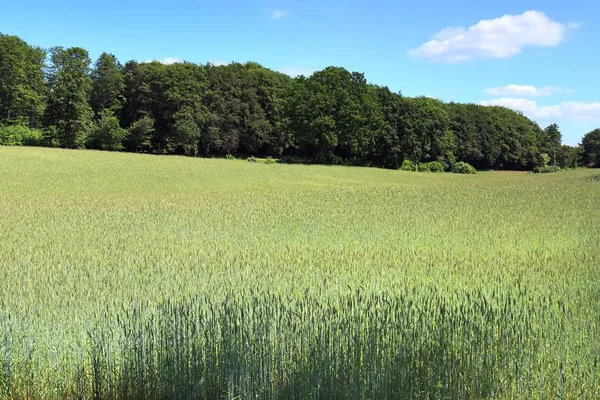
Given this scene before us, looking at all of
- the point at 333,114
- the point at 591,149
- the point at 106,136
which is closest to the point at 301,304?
the point at 333,114

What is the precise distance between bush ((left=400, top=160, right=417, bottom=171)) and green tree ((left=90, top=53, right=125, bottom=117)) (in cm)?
4654

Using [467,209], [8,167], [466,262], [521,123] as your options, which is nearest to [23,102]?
[8,167]

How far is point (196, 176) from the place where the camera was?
4531 cm

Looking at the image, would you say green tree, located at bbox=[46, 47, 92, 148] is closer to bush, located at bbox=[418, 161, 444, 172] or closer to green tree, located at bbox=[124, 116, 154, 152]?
green tree, located at bbox=[124, 116, 154, 152]

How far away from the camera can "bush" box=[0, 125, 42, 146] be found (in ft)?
202

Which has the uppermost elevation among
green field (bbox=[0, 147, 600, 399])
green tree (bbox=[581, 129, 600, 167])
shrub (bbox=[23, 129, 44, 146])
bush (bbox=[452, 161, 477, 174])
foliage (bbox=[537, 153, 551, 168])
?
green tree (bbox=[581, 129, 600, 167])

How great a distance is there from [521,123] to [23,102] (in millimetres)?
103936

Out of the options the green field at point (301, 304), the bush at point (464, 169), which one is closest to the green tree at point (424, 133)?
the bush at point (464, 169)

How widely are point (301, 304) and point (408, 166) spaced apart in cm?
7344

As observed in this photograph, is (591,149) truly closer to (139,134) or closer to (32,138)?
(139,134)

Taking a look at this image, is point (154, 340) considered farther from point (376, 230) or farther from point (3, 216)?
point (3, 216)

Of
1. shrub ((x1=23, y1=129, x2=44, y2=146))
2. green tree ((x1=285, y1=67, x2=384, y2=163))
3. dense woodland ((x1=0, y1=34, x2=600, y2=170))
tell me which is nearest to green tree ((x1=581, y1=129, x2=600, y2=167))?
dense woodland ((x1=0, y1=34, x2=600, y2=170))

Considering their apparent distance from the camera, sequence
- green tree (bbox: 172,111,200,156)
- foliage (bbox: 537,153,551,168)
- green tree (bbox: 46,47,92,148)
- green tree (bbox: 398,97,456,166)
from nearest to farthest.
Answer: green tree (bbox: 46,47,92,148)
green tree (bbox: 172,111,200,156)
green tree (bbox: 398,97,456,166)
foliage (bbox: 537,153,551,168)

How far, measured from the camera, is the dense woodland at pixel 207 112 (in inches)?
2608
